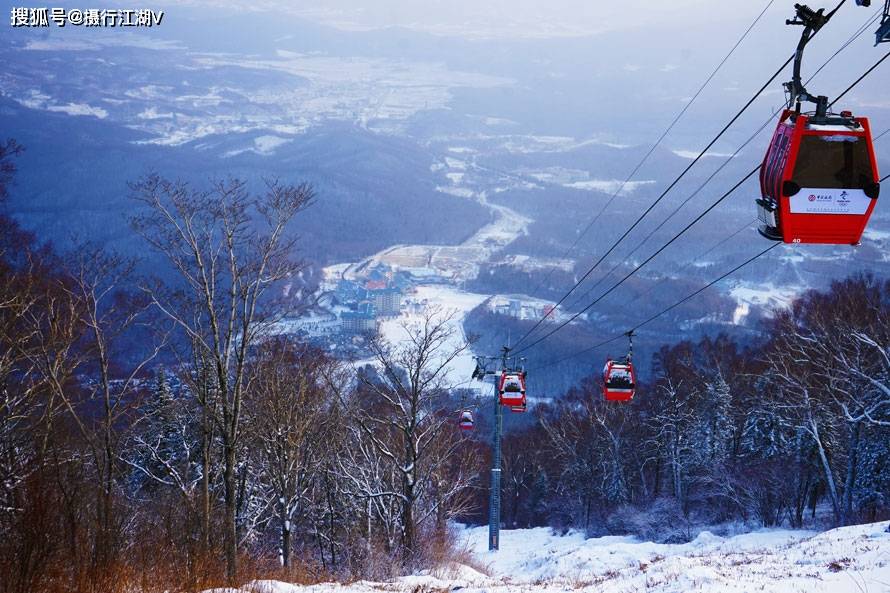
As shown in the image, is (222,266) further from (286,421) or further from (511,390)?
(511,390)

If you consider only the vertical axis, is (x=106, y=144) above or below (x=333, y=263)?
above

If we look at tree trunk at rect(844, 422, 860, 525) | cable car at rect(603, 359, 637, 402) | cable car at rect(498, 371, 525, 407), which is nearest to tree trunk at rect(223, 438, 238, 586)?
cable car at rect(498, 371, 525, 407)

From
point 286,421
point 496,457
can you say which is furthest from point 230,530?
point 496,457

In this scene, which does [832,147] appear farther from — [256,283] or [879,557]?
[256,283]

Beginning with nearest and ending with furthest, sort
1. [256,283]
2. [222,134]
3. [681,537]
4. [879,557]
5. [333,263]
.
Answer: [879,557] < [256,283] < [681,537] < [333,263] < [222,134]

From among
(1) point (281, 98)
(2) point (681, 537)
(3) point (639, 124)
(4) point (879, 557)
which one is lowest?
(2) point (681, 537)

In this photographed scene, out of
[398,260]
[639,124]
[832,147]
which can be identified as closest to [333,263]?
[398,260]

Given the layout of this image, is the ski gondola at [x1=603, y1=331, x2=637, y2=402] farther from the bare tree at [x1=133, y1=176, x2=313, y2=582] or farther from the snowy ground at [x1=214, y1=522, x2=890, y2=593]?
the bare tree at [x1=133, y1=176, x2=313, y2=582]
